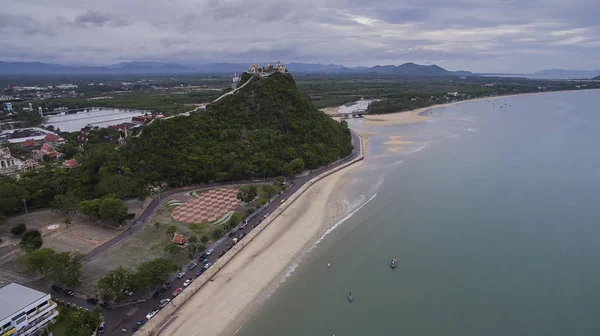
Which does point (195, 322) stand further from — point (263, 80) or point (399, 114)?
point (399, 114)

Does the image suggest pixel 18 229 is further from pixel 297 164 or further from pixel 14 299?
pixel 297 164

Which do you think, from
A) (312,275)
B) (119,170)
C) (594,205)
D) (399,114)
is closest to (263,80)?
(119,170)

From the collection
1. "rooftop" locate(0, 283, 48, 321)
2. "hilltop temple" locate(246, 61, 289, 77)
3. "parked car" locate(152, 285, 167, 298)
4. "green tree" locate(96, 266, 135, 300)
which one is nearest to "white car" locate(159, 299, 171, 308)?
"parked car" locate(152, 285, 167, 298)

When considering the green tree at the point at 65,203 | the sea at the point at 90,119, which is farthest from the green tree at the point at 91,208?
the sea at the point at 90,119

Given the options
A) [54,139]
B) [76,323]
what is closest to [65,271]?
[76,323]

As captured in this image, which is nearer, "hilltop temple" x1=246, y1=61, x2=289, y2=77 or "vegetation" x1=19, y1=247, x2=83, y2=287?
"vegetation" x1=19, y1=247, x2=83, y2=287

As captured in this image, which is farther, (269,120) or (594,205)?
(269,120)

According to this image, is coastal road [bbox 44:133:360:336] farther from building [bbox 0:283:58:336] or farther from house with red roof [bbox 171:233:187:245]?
house with red roof [bbox 171:233:187:245]
